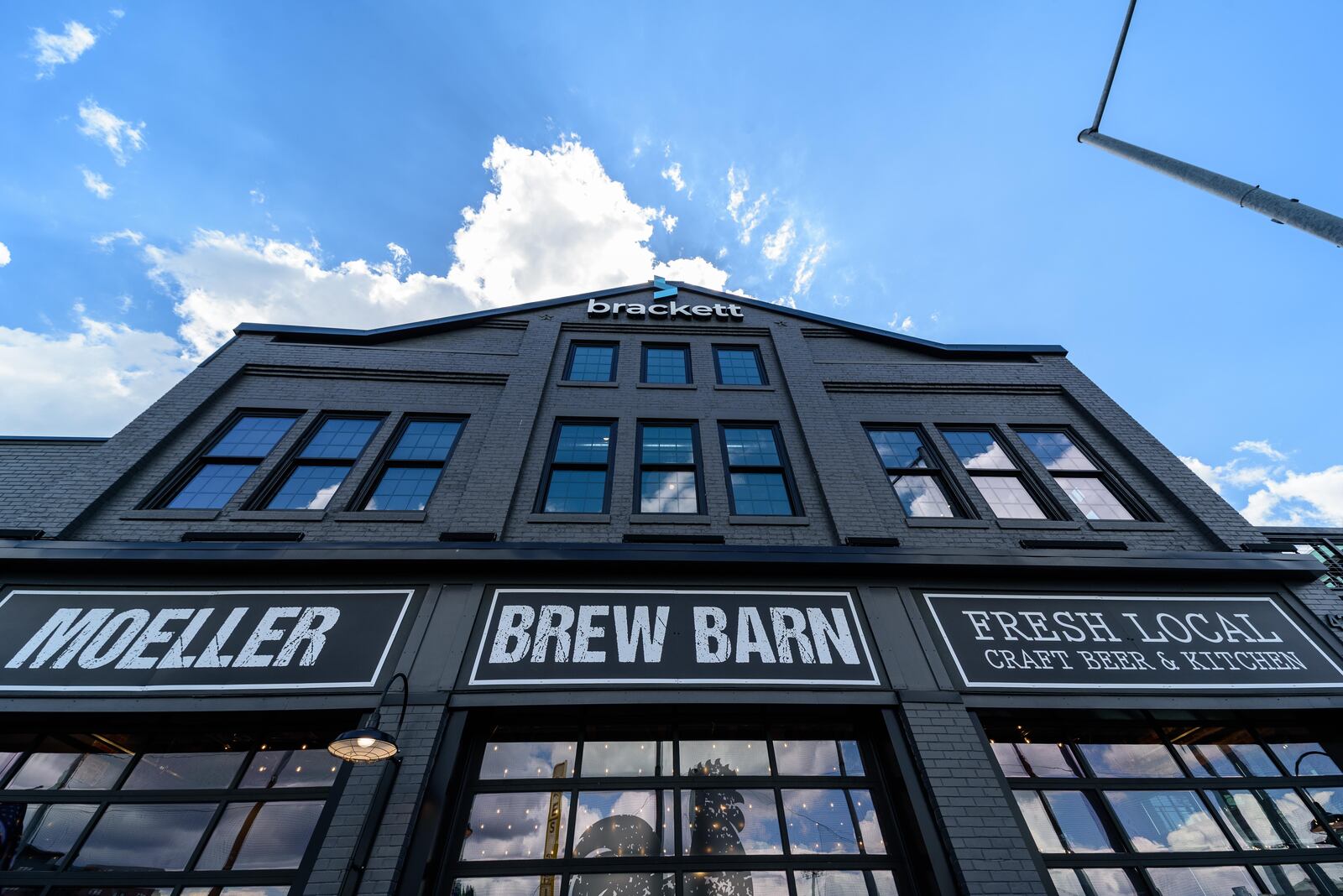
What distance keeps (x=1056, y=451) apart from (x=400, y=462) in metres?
12.1

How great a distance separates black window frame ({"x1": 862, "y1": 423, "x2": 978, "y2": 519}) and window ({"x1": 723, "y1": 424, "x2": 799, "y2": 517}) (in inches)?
68.0

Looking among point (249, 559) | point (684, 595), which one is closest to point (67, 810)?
point (249, 559)

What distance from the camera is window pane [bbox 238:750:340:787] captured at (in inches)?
223

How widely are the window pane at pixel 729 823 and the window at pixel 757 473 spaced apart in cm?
388

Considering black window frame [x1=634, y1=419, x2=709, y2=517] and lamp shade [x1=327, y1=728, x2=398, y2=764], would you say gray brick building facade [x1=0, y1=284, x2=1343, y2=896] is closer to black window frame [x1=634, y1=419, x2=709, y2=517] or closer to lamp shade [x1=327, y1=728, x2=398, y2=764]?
black window frame [x1=634, y1=419, x2=709, y2=517]

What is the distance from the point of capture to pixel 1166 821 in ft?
19.0

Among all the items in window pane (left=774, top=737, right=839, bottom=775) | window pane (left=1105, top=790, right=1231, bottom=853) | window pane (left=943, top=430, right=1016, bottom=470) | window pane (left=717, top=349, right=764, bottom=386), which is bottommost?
window pane (left=1105, top=790, right=1231, bottom=853)

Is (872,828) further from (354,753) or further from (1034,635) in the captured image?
(354,753)

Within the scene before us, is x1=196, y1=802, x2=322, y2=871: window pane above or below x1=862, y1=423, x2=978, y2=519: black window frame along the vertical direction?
below

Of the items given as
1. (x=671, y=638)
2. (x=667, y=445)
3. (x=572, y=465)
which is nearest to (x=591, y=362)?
(x=667, y=445)

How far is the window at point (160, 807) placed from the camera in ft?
16.7

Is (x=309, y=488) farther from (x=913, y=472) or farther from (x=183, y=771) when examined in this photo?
(x=913, y=472)

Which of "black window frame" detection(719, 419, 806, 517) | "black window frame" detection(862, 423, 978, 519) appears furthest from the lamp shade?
"black window frame" detection(862, 423, 978, 519)

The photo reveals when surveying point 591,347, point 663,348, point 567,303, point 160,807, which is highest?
point 567,303
